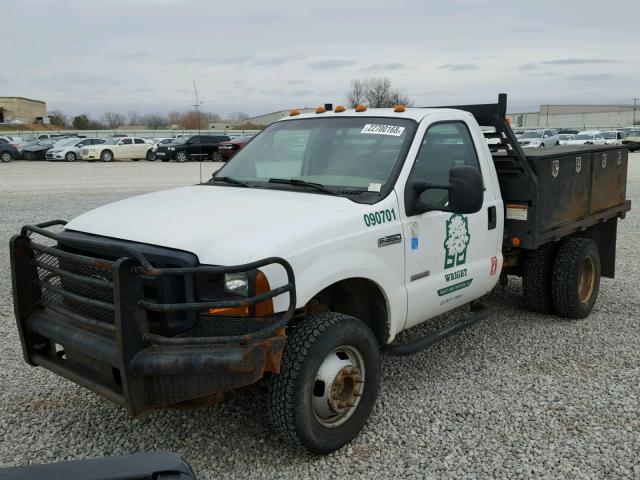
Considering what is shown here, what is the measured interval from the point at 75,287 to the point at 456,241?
102 inches

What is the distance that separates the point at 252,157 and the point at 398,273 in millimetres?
1623

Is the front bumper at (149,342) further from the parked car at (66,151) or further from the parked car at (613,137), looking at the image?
the parked car at (613,137)

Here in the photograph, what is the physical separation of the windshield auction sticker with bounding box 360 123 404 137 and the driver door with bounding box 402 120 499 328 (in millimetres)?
198

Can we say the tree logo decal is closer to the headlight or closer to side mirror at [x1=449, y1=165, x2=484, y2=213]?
side mirror at [x1=449, y1=165, x2=484, y2=213]

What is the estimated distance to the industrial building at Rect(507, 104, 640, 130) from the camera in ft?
311

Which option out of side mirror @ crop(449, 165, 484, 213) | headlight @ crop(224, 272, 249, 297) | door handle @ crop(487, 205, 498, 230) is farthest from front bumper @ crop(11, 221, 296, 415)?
door handle @ crop(487, 205, 498, 230)

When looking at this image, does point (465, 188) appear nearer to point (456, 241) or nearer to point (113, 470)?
point (456, 241)

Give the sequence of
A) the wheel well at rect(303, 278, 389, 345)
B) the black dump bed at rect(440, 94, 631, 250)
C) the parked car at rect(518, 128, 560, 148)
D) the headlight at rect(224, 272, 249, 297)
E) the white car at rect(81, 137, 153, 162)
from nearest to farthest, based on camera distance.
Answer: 1. the headlight at rect(224, 272, 249, 297)
2. the wheel well at rect(303, 278, 389, 345)
3. the black dump bed at rect(440, 94, 631, 250)
4. the white car at rect(81, 137, 153, 162)
5. the parked car at rect(518, 128, 560, 148)

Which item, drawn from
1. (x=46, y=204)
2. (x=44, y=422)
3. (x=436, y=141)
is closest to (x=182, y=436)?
(x=44, y=422)

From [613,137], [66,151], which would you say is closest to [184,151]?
[66,151]

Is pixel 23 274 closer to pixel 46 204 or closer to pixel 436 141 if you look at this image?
pixel 436 141

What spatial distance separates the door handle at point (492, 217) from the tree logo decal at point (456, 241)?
1.22 ft

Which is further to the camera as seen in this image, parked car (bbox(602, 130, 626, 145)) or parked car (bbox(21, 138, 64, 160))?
parked car (bbox(602, 130, 626, 145))

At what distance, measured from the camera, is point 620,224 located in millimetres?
12602
